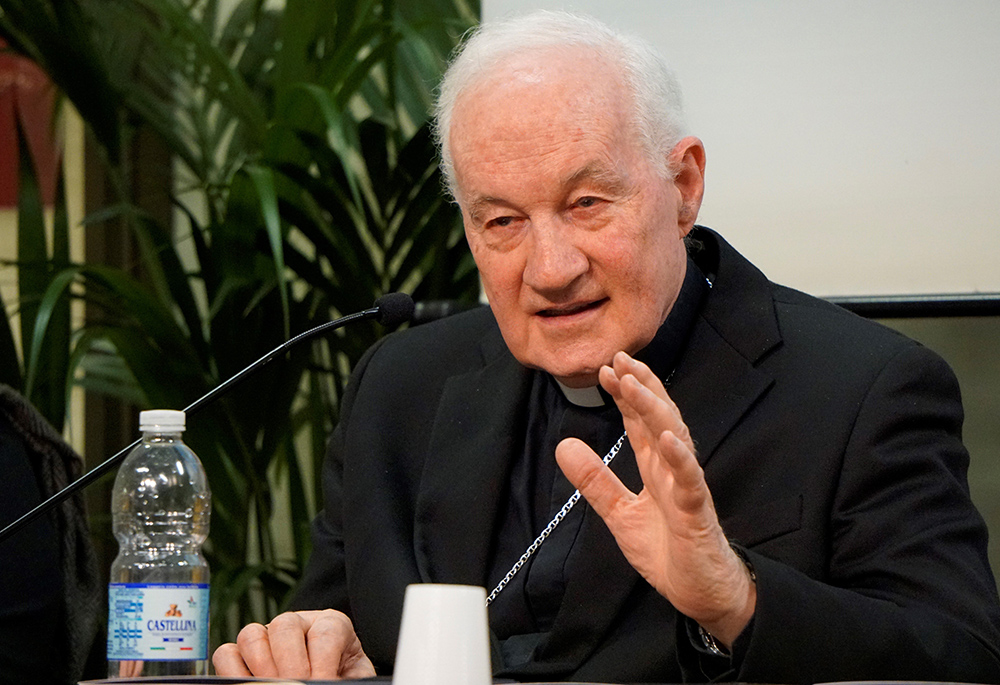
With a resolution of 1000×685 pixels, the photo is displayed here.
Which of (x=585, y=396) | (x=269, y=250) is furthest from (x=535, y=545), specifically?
(x=269, y=250)

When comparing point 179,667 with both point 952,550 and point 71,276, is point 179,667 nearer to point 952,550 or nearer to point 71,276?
point 952,550

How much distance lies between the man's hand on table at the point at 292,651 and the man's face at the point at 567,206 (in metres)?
0.42

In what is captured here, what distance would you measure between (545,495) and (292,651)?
0.41 metres

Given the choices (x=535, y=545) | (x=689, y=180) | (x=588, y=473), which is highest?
(x=689, y=180)

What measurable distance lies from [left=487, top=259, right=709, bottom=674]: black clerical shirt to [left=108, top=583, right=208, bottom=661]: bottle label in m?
0.41

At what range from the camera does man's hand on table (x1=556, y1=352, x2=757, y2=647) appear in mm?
1027

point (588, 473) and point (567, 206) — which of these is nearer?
point (588, 473)

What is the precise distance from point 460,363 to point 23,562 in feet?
2.55

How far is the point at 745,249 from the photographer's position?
7.42 ft

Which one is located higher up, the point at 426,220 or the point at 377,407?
the point at 426,220

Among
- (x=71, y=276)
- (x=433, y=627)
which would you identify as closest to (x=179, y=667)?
(x=433, y=627)

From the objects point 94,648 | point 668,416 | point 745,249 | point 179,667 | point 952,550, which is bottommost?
point 94,648

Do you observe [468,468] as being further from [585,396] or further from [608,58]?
[608,58]

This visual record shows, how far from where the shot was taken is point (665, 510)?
1.06 meters
